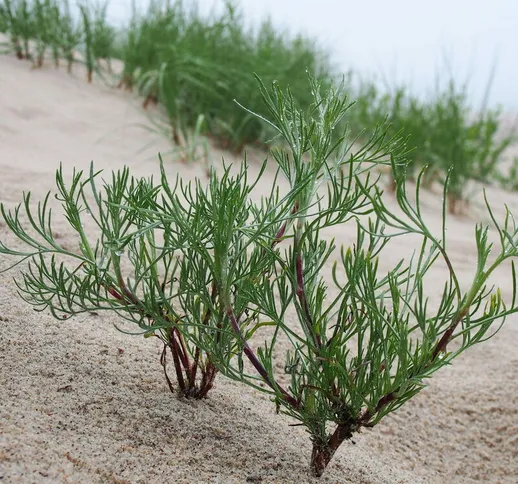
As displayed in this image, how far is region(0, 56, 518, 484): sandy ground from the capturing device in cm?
116

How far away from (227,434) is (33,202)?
1.50 metres

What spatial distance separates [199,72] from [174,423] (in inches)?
115

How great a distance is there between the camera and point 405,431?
6.11 feet

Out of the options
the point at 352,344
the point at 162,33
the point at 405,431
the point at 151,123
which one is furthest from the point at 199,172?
the point at 405,431

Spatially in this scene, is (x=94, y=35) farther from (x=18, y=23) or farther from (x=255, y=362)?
(x=255, y=362)

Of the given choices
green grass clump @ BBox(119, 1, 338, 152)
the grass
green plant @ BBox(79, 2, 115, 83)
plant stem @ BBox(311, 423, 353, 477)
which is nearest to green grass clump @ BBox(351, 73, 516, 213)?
the grass

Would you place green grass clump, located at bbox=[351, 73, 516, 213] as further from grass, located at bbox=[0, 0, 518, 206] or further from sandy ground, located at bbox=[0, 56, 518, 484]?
sandy ground, located at bbox=[0, 56, 518, 484]

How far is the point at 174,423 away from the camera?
4.36 ft

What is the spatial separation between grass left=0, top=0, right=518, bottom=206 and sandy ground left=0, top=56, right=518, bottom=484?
1.61 metres

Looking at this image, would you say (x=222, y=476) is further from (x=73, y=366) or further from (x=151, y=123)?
(x=151, y=123)

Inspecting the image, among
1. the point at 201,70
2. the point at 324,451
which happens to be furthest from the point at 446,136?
the point at 324,451

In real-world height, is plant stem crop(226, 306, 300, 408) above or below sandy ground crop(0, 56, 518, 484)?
above

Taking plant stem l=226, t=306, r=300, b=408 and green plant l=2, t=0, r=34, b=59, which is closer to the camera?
plant stem l=226, t=306, r=300, b=408

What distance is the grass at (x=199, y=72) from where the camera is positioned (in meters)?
4.04
